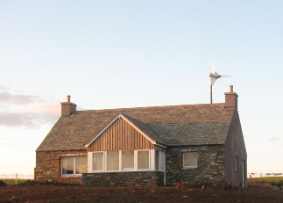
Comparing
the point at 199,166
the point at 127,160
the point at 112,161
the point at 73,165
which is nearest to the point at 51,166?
the point at 73,165

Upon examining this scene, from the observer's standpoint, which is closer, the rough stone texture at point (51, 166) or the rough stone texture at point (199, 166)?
the rough stone texture at point (199, 166)

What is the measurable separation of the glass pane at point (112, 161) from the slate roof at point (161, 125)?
1760 mm

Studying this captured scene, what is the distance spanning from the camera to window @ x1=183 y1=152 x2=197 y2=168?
37625mm

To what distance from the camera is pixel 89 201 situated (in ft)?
79.8

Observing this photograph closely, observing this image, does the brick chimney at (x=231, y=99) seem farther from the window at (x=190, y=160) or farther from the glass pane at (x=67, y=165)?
the glass pane at (x=67, y=165)

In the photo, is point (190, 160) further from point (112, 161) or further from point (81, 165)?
point (81, 165)

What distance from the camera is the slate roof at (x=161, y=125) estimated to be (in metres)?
38.2

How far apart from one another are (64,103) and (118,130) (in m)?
10.3

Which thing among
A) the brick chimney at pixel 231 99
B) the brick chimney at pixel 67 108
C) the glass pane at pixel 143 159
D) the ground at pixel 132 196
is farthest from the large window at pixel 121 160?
the brick chimney at pixel 67 108

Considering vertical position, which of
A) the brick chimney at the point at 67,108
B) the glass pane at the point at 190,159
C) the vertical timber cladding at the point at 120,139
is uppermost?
the brick chimney at the point at 67,108

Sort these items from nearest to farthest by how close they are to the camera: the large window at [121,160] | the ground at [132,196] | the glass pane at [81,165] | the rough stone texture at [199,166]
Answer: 1. the ground at [132,196]
2. the large window at [121,160]
3. the rough stone texture at [199,166]
4. the glass pane at [81,165]

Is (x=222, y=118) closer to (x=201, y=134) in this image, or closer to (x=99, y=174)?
(x=201, y=134)

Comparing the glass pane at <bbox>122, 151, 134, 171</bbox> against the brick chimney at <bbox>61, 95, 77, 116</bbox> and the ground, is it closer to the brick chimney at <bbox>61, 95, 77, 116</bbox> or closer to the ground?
the ground

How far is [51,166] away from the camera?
41.4 meters
